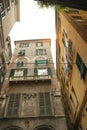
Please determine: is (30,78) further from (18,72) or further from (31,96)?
(31,96)

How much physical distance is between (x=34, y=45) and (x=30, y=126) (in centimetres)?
1942

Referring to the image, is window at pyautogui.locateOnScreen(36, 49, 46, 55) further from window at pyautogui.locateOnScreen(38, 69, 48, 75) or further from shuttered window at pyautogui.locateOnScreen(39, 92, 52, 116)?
shuttered window at pyautogui.locateOnScreen(39, 92, 52, 116)

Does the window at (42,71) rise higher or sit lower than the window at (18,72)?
higher

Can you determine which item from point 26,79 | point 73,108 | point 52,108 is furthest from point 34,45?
point 52,108

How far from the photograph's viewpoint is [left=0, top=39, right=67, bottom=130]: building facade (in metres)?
21.4

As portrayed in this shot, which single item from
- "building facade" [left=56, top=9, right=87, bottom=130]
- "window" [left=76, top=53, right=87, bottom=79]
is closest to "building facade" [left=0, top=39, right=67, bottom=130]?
"building facade" [left=56, top=9, right=87, bottom=130]

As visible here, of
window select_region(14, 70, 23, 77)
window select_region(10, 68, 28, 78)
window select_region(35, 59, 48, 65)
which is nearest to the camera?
window select_region(10, 68, 28, 78)

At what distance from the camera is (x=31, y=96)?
25.0 m

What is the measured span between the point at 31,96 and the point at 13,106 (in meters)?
2.39

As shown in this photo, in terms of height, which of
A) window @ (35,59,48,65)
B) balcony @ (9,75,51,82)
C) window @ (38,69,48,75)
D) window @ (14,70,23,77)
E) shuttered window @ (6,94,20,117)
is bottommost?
shuttered window @ (6,94,20,117)

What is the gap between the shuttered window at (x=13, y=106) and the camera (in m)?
22.4

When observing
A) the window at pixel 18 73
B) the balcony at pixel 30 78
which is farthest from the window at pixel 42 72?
the window at pixel 18 73

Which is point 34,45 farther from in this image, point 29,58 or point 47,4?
point 47,4

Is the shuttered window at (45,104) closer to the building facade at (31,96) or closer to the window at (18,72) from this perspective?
the building facade at (31,96)
